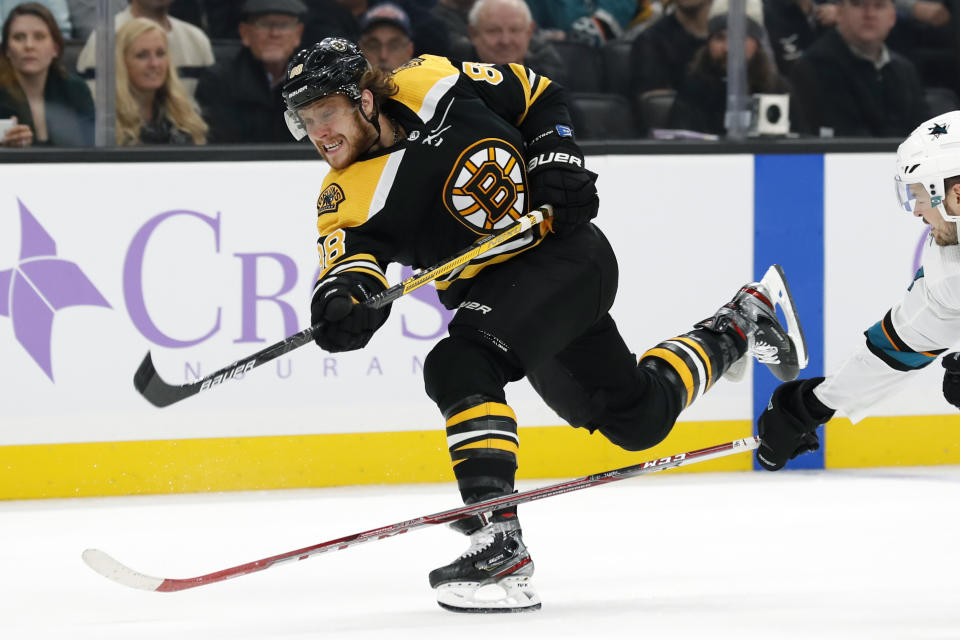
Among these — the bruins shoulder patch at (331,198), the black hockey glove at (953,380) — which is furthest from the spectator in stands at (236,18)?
the black hockey glove at (953,380)

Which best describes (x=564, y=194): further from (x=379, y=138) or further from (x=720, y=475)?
(x=720, y=475)

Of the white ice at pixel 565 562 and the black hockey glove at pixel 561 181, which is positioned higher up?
the black hockey glove at pixel 561 181

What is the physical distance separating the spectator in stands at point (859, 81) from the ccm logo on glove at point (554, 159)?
186 centimetres

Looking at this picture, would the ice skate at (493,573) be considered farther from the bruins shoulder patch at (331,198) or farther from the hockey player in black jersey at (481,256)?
the bruins shoulder patch at (331,198)

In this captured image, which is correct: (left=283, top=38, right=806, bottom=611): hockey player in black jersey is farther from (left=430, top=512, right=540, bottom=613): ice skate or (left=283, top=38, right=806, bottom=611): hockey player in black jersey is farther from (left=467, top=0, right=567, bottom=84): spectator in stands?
(left=467, top=0, right=567, bottom=84): spectator in stands

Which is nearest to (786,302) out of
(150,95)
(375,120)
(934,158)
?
(934,158)

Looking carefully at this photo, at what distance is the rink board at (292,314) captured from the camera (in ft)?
13.8

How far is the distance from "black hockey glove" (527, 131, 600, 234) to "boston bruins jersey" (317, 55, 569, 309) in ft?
0.09

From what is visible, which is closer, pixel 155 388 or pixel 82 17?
pixel 155 388

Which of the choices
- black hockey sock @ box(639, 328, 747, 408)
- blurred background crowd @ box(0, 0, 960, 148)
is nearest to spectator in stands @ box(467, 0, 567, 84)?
blurred background crowd @ box(0, 0, 960, 148)

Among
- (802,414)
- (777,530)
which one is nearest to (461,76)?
(802,414)

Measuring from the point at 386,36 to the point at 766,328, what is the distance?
161 centimetres

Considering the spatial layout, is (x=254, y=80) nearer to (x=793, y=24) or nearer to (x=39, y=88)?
(x=39, y=88)

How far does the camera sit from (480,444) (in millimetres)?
2818
